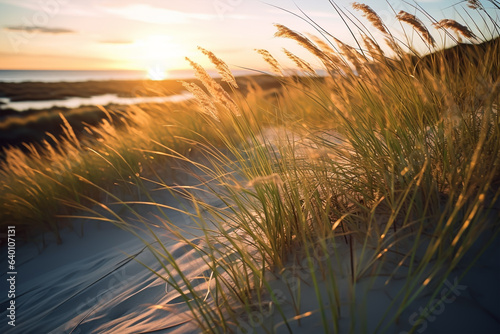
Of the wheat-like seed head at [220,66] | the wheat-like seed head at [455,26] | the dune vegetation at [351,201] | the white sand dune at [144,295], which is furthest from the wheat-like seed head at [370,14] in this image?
the white sand dune at [144,295]

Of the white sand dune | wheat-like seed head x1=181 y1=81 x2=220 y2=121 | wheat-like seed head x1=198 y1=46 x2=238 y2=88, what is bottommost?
the white sand dune

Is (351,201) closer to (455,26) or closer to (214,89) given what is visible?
(214,89)

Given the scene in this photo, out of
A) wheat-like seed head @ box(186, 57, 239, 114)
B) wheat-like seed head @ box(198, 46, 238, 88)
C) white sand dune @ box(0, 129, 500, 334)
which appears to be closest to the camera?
white sand dune @ box(0, 129, 500, 334)

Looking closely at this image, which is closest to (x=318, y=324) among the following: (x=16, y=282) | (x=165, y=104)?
(x=16, y=282)

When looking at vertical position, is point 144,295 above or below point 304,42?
below

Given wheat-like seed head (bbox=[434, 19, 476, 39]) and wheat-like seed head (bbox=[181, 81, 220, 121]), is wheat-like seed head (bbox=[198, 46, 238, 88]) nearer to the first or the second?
wheat-like seed head (bbox=[181, 81, 220, 121])

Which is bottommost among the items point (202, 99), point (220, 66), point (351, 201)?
point (351, 201)

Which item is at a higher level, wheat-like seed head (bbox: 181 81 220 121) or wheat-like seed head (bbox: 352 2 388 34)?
wheat-like seed head (bbox: 352 2 388 34)

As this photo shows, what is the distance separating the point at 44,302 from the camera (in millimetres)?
2201

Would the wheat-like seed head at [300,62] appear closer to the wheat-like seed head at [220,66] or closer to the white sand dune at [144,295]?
the wheat-like seed head at [220,66]

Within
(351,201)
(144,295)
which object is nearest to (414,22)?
(351,201)

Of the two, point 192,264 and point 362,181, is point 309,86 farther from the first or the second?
point 192,264

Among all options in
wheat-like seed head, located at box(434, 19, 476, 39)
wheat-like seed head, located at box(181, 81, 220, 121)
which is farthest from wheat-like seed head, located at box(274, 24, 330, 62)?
A: wheat-like seed head, located at box(434, 19, 476, 39)

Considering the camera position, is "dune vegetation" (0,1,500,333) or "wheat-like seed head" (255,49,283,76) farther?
"wheat-like seed head" (255,49,283,76)
